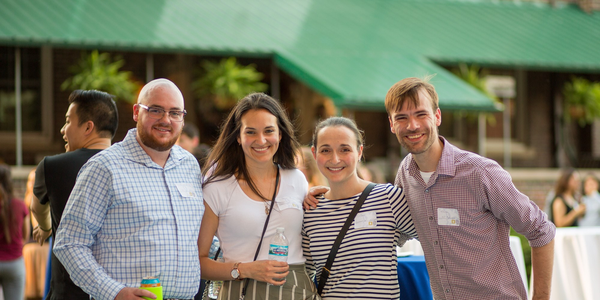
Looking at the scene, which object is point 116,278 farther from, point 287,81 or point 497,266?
point 287,81

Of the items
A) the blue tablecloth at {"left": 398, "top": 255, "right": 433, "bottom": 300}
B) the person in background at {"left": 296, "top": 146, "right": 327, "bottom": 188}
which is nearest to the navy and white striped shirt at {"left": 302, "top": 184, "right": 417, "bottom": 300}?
the blue tablecloth at {"left": 398, "top": 255, "right": 433, "bottom": 300}

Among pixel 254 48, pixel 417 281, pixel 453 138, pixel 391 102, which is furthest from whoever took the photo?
pixel 453 138

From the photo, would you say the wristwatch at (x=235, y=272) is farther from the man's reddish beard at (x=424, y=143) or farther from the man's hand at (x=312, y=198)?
the man's reddish beard at (x=424, y=143)

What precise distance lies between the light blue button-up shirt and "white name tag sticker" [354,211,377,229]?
0.93m

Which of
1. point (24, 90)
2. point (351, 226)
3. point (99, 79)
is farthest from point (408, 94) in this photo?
point (24, 90)

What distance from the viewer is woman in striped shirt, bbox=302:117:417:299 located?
332cm

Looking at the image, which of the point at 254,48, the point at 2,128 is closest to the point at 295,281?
the point at 254,48

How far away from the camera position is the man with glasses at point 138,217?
2.96 m

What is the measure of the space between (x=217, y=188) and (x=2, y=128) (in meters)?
9.71

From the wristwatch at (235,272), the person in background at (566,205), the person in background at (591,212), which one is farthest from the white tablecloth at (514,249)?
the person in background at (591,212)

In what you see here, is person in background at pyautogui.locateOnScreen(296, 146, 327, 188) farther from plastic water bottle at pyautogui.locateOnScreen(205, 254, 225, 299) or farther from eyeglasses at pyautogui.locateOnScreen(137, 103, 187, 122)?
eyeglasses at pyautogui.locateOnScreen(137, 103, 187, 122)

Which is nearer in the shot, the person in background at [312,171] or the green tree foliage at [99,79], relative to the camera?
the person in background at [312,171]

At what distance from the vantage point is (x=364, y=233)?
335 cm

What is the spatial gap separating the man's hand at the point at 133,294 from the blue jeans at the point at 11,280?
4.05 meters
